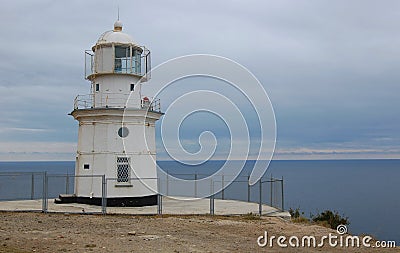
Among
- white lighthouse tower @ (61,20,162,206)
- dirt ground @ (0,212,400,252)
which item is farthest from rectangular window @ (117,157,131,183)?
dirt ground @ (0,212,400,252)

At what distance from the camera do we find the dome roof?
20297 mm

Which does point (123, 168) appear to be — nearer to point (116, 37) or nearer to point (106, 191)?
point (106, 191)

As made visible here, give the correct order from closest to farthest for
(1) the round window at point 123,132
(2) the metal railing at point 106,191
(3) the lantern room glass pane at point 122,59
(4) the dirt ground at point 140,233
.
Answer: (4) the dirt ground at point 140,233 < (2) the metal railing at point 106,191 < (1) the round window at point 123,132 < (3) the lantern room glass pane at point 122,59

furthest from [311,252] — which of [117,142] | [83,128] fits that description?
[83,128]

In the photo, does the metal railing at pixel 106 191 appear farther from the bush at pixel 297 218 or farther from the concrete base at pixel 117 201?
the bush at pixel 297 218

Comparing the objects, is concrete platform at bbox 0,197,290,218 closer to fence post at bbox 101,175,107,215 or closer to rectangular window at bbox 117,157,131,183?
fence post at bbox 101,175,107,215

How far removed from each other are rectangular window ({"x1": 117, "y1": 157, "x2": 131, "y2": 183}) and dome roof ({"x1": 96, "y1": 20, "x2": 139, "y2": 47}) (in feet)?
16.4

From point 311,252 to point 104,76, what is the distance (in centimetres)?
1241

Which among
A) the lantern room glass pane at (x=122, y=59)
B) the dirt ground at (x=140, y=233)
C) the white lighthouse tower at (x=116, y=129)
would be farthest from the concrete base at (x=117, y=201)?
the lantern room glass pane at (x=122, y=59)

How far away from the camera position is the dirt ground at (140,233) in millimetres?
11359

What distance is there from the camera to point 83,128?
67.3 ft

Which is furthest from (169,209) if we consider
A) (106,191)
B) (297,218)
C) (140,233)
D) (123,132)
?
(140,233)

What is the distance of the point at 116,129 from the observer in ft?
65.9

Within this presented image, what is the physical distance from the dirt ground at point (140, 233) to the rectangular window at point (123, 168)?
329 cm
